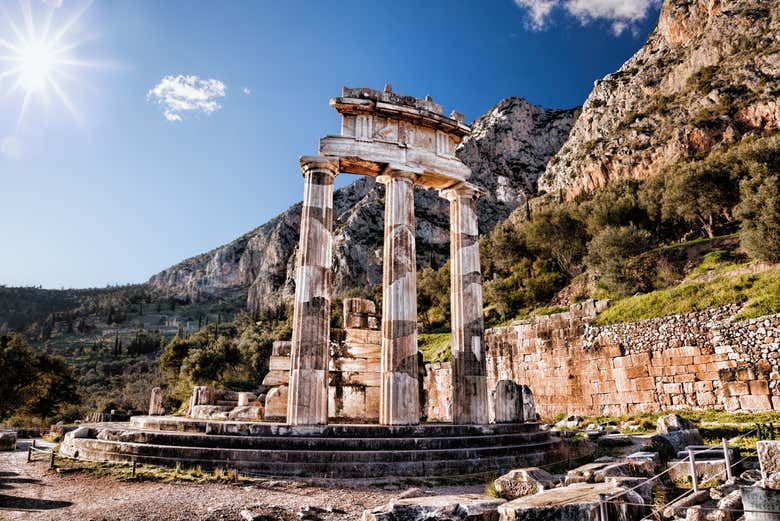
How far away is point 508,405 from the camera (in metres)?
14.6

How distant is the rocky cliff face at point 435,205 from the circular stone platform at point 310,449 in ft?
207

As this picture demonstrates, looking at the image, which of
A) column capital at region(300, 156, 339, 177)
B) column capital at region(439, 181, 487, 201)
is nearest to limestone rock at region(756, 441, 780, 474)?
column capital at region(300, 156, 339, 177)

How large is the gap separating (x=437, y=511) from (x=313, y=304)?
7543 millimetres

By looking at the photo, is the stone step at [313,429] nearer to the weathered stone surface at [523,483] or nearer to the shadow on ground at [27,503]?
the shadow on ground at [27,503]

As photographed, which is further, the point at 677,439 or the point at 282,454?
the point at 677,439

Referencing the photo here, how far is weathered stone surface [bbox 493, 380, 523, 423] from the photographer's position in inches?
573

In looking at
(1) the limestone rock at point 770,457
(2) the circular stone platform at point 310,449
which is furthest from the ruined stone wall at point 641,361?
(1) the limestone rock at point 770,457

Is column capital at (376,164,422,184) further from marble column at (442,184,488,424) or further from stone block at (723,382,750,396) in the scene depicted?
stone block at (723,382,750,396)

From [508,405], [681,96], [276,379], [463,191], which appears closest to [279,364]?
[276,379]

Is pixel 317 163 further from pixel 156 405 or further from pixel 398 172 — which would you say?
pixel 156 405

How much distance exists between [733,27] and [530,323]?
56.6m

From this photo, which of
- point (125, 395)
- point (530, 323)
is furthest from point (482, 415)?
point (125, 395)

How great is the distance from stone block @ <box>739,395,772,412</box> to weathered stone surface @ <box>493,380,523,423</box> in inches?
366

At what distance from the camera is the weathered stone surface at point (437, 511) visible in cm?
541
